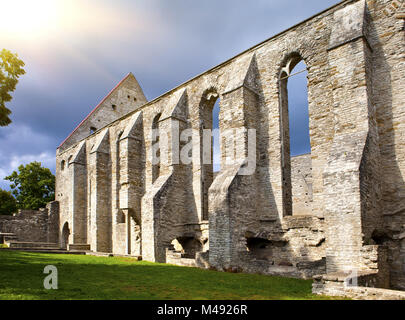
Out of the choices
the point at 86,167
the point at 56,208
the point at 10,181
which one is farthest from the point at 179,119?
the point at 10,181

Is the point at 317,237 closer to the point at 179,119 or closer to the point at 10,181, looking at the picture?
the point at 179,119

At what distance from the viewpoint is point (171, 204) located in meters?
A: 14.9

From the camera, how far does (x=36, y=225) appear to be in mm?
26594

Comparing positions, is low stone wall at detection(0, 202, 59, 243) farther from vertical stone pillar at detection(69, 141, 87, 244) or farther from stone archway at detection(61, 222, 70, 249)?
vertical stone pillar at detection(69, 141, 87, 244)

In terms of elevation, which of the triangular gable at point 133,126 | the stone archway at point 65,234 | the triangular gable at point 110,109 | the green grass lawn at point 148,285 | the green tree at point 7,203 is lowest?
the stone archway at point 65,234

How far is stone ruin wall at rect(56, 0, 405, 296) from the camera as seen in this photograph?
8867 millimetres

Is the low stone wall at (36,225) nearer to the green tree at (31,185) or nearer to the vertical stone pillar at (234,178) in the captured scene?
the green tree at (31,185)

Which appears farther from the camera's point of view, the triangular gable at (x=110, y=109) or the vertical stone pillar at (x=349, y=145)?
the triangular gable at (x=110, y=109)

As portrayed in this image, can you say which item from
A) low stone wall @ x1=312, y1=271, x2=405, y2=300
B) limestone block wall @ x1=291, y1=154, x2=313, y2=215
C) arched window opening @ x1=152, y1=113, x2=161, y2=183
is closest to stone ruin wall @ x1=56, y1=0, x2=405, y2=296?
arched window opening @ x1=152, y1=113, x2=161, y2=183

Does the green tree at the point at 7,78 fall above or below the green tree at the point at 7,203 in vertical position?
above

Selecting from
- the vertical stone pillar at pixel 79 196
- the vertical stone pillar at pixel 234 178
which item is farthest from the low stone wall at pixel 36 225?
the vertical stone pillar at pixel 234 178

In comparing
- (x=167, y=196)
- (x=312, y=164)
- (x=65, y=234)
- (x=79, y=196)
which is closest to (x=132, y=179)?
(x=167, y=196)

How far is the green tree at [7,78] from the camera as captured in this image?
10125 mm

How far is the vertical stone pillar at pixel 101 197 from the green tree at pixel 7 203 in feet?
56.8
